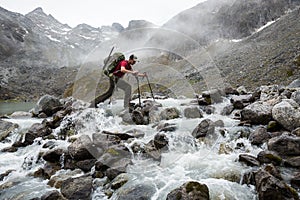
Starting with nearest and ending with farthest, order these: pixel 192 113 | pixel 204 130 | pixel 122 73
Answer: pixel 204 130, pixel 122 73, pixel 192 113

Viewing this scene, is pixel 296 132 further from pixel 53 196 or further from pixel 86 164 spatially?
pixel 53 196


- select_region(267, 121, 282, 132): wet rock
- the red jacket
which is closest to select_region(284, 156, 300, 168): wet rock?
select_region(267, 121, 282, 132): wet rock

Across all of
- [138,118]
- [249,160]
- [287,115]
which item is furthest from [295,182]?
[138,118]

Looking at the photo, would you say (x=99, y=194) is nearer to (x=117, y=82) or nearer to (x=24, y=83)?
(x=117, y=82)

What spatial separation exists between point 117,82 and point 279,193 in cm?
995

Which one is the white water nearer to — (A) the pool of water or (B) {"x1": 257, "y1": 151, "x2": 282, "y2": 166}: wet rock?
(B) {"x1": 257, "y1": 151, "x2": 282, "y2": 166}: wet rock

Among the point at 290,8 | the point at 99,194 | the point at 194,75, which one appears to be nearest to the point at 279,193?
the point at 99,194

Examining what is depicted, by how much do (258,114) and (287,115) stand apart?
158 cm

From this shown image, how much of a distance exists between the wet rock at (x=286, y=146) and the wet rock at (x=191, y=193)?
3.68 metres

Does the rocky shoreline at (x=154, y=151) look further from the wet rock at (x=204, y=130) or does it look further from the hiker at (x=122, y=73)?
the hiker at (x=122, y=73)

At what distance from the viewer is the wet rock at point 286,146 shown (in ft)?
30.1

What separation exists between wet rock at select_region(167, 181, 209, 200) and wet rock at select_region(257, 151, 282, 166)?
2.86m

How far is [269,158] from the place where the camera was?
29.9 feet

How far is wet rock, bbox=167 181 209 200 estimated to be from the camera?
23.8 ft
